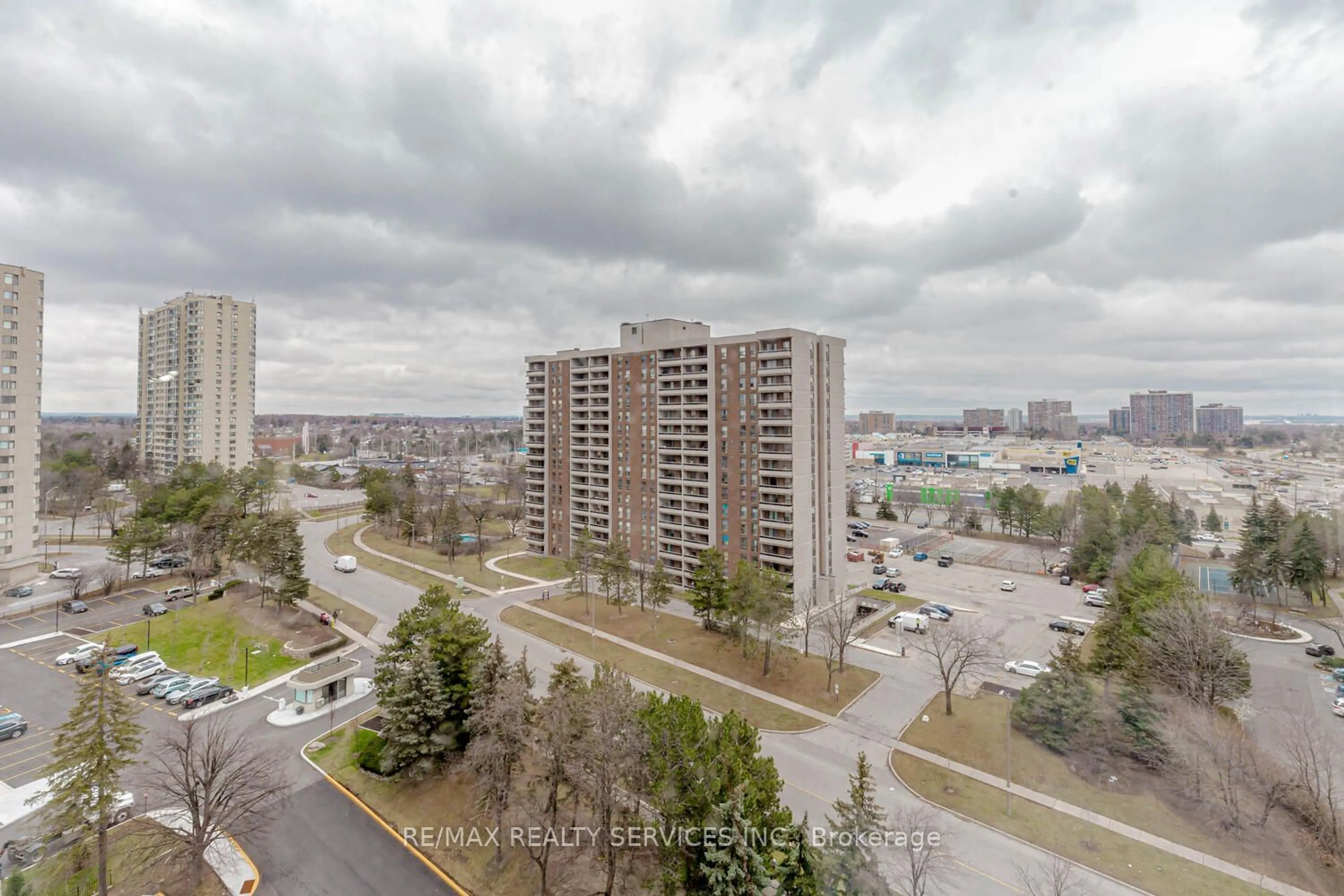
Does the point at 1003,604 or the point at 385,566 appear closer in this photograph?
the point at 1003,604

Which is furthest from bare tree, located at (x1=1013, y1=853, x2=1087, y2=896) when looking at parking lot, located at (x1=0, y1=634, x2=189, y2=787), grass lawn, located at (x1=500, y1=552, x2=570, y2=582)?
grass lawn, located at (x1=500, y1=552, x2=570, y2=582)

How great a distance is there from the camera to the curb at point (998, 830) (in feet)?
60.4

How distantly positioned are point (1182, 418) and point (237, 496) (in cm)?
21027

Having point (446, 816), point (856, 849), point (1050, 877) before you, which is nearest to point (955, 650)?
point (1050, 877)

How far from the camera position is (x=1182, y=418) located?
149125mm

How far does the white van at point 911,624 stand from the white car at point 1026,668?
21.4 feet

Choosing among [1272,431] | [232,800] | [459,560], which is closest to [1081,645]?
[232,800]

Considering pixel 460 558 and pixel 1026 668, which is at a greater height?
pixel 460 558

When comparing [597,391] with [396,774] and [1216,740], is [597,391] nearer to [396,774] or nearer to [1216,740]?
[396,774]

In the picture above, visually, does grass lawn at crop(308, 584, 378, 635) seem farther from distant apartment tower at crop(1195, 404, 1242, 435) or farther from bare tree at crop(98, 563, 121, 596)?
distant apartment tower at crop(1195, 404, 1242, 435)

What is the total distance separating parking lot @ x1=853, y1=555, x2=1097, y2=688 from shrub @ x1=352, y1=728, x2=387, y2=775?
106ft

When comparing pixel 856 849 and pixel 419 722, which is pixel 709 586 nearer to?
pixel 419 722

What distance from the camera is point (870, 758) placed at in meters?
25.8

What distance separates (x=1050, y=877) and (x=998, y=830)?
10.1 ft
